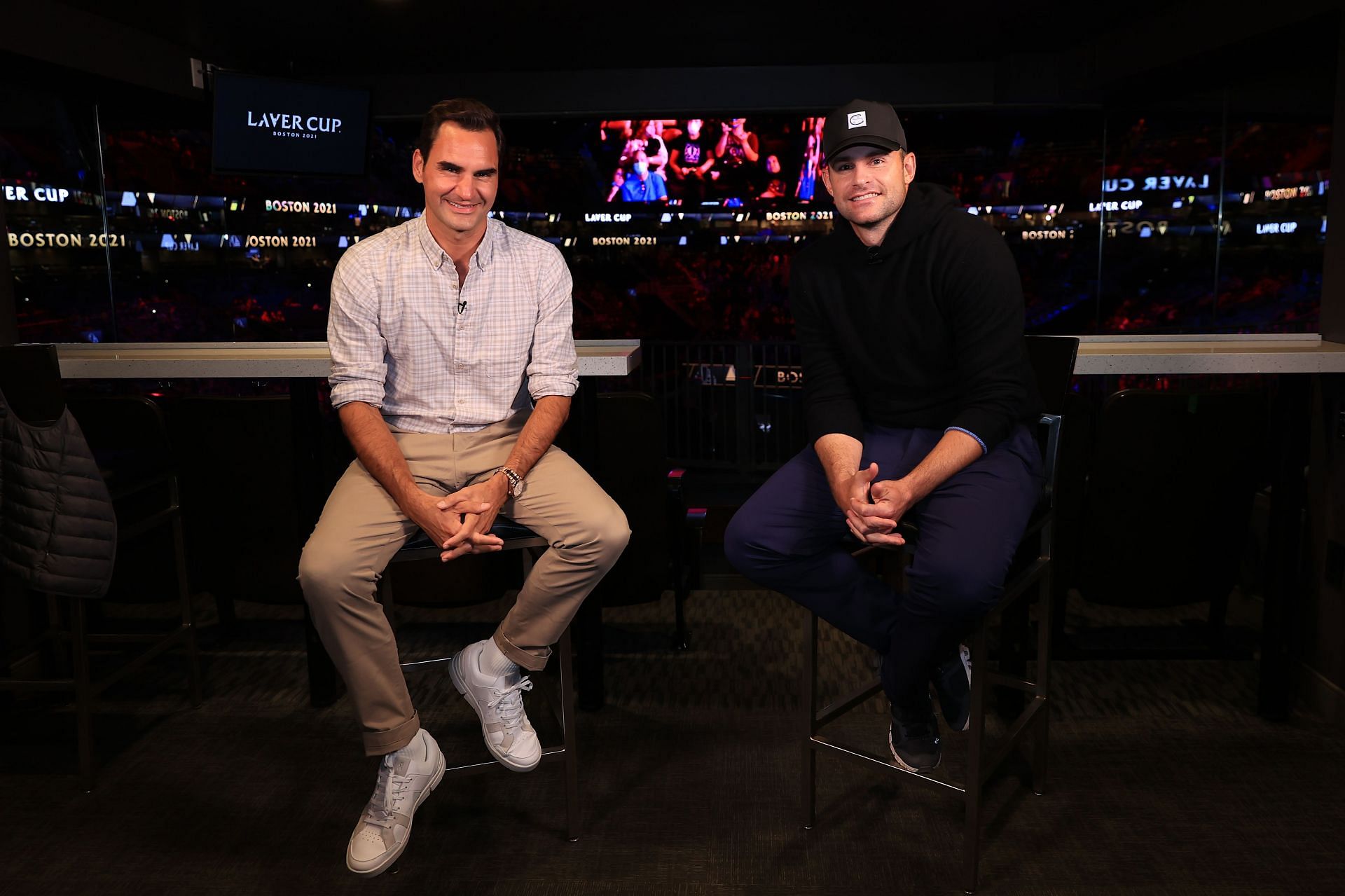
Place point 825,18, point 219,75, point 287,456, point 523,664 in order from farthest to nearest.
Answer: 1. point 825,18
2. point 219,75
3. point 287,456
4. point 523,664

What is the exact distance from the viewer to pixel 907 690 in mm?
1810

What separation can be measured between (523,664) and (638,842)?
17.3 inches

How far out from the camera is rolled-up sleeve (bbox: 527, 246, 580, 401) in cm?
206

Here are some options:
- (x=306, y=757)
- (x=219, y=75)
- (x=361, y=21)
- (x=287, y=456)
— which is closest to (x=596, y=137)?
(x=361, y=21)

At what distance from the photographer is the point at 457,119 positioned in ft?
6.59

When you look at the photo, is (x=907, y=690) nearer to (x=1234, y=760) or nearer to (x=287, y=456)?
(x=1234, y=760)

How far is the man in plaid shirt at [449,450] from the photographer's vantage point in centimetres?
179

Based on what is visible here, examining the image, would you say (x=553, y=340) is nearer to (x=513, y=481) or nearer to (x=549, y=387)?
(x=549, y=387)

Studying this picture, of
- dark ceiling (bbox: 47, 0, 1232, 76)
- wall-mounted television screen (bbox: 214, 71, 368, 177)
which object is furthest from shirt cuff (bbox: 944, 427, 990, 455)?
wall-mounted television screen (bbox: 214, 71, 368, 177)

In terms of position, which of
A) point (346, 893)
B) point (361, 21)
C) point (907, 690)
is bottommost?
point (346, 893)

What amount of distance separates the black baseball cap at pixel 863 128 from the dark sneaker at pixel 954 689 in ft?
3.50

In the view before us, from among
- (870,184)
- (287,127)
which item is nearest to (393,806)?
(870,184)

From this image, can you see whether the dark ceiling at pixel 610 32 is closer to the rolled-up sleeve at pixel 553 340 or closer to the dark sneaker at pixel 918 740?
the rolled-up sleeve at pixel 553 340

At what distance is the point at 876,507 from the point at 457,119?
1.21m
